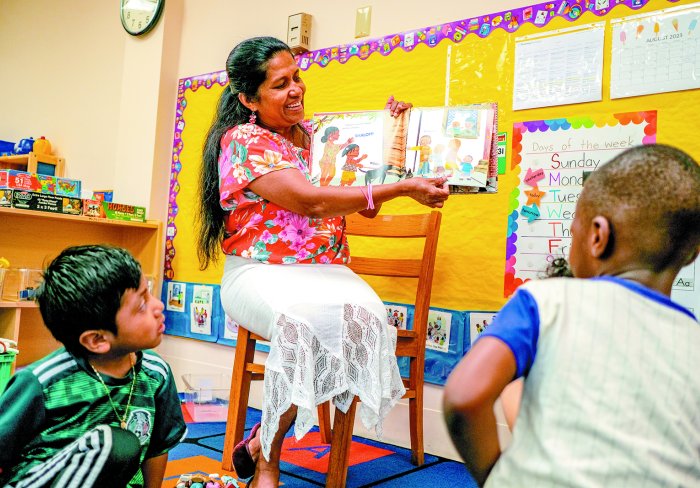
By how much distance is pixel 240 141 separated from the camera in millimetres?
1753

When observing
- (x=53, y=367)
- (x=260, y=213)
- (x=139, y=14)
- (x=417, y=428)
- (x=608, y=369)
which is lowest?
(x=417, y=428)

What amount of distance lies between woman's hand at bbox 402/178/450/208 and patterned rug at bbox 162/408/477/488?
89cm

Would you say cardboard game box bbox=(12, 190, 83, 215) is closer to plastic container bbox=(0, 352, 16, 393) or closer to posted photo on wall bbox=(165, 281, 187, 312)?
posted photo on wall bbox=(165, 281, 187, 312)

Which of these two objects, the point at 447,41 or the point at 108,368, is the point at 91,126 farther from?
the point at 108,368

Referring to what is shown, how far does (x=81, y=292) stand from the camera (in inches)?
44.4

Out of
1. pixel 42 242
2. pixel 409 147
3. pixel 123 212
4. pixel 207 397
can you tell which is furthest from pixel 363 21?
pixel 42 242

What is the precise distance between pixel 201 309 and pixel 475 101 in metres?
1.75

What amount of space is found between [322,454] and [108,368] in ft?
4.00

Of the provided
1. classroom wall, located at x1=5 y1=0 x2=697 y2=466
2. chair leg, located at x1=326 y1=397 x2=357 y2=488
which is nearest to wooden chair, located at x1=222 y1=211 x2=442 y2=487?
chair leg, located at x1=326 y1=397 x2=357 y2=488

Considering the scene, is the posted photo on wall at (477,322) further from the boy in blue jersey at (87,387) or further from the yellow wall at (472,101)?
the boy in blue jersey at (87,387)

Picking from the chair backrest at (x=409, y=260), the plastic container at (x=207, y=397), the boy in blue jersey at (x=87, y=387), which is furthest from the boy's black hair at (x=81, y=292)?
the plastic container at (x=207, y=397)

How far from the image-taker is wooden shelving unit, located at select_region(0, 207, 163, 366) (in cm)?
301

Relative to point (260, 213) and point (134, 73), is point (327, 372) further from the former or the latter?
point (134, 73)

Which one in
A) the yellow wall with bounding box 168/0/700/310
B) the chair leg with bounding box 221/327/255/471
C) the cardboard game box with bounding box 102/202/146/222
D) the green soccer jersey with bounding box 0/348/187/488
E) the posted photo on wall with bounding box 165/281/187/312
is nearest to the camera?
the green soccer jersey with bounding box 0/348/187/488
